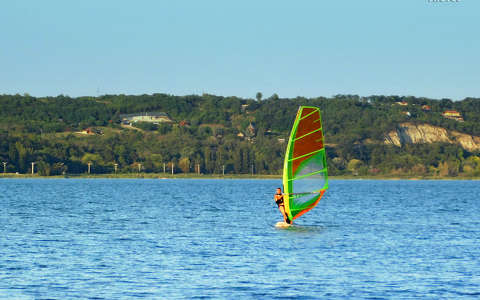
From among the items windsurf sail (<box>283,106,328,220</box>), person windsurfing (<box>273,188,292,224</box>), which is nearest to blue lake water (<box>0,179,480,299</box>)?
person windsurfing (<box>273,188,292,224</box>)

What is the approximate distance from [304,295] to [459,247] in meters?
19.3

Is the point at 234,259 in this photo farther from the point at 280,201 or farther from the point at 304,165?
the point at 304,165

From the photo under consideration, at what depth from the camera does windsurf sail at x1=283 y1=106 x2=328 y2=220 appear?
52469mm

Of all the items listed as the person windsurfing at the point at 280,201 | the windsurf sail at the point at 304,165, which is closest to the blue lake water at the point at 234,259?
the person windsurfing at the point at 280,201

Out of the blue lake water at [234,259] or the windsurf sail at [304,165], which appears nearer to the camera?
the blue lake water at [234,259]

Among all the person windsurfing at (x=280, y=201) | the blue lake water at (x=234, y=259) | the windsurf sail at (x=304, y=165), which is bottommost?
the blue lake water at (x=234, y=259)

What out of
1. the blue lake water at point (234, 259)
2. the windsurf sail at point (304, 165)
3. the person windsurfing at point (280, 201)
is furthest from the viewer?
the person windsurfing at point (280, 201)

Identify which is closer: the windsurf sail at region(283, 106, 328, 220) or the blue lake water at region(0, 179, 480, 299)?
the blue lake water at region(0, 179, 480, 299)

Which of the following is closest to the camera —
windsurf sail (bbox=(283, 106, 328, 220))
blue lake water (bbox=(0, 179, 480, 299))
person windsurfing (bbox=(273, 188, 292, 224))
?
blue lake water (bbox=(0, 179, 480, 299))

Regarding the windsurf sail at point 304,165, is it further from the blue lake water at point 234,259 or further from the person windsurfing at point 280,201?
the blue lake water at point 234,259

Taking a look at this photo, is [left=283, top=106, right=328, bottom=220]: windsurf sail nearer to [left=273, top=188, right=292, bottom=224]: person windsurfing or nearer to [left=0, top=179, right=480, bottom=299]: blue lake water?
[left=273, top=188, right=292, bottom=224]: person windsurfing

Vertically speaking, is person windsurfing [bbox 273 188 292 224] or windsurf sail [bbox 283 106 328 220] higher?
windsurf sail [bbox 283 106 328 220]

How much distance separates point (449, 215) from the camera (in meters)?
80.2

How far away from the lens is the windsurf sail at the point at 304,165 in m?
52.5
